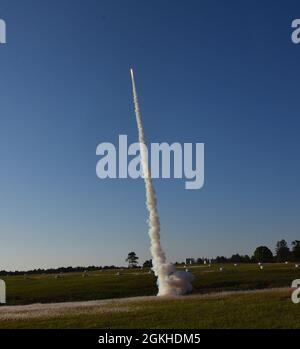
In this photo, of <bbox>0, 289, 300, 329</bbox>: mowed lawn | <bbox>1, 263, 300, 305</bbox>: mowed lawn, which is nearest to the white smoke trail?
<bbox>1, 263, 300, 305</bbox>: mowed lawn

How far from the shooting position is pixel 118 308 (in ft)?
164

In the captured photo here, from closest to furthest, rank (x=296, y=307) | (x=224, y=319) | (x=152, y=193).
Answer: (x=224, y=319)
(x=296, y=307)
(x=152, y=193)

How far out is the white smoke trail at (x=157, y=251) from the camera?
218 ft

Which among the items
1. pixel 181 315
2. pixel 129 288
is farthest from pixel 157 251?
pixel 181 315

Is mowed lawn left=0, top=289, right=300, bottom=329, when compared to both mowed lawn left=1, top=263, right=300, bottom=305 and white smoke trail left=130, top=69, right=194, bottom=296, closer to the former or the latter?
white smoke trail left=130, top=69, right=194, bottom=296

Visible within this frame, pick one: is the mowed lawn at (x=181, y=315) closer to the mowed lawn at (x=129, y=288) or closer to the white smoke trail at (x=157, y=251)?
the white smoke trail at (x=157, y=251)

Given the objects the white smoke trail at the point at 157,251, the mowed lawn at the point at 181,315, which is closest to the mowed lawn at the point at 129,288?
the white smoke trail at the point at 157,251

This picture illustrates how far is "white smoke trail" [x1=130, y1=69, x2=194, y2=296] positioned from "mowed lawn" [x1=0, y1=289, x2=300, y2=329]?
16384mm

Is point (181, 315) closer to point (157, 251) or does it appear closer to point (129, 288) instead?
point (157, 251)

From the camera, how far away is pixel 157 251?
230 ft

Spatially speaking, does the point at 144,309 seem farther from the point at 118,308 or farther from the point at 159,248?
the point at 159,248

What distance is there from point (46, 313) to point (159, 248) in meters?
22.5
